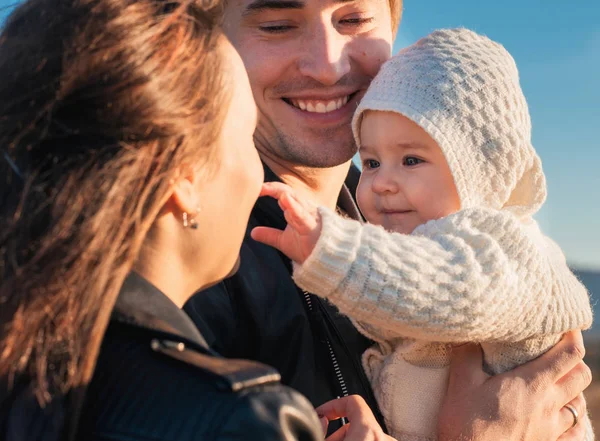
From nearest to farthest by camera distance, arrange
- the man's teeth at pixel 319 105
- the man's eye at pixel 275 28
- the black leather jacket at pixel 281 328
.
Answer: the black leather jacket at pixel 281 328 → the man's eye at pixel 275 28 → the man's teeth at pixel 319 105

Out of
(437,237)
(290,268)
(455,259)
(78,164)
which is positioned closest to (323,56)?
(290,268)

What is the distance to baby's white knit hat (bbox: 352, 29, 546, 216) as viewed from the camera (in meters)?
2.98

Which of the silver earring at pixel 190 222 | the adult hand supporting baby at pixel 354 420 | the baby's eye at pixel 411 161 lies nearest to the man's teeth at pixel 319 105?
the baby's eye at pixel 411 161

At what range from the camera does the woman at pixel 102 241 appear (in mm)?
1576

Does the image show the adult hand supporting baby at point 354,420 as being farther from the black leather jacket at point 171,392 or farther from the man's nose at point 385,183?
the man's nose at point 385,183

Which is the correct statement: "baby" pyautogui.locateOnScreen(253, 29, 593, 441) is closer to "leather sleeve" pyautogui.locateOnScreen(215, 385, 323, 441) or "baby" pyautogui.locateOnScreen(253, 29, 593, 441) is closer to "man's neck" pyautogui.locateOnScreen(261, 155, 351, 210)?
"man's neck" pyautogui.locateOnScreen(261, 155, 351, 210)

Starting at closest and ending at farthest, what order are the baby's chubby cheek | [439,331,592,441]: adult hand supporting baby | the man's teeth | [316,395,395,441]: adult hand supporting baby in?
1. [316,395,395,441]: adult hand supporting baby
2. [439,331,592,441]: adult hand supporting baby
3. the baby's chubby cheek
4. the man's teeth

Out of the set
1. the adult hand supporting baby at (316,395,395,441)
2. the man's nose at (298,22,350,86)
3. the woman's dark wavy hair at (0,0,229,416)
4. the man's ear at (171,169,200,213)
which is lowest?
the adult hand supporting baby at (316,395,395,441)

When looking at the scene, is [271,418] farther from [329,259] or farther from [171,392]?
[329,259]

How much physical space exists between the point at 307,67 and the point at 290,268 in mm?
1017

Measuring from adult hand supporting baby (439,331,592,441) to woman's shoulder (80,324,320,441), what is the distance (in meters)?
1.26

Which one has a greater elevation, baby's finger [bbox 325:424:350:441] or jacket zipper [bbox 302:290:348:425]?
baby's finger [bbox 325:424:350:441]

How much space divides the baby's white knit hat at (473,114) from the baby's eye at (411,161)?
5.6 inches

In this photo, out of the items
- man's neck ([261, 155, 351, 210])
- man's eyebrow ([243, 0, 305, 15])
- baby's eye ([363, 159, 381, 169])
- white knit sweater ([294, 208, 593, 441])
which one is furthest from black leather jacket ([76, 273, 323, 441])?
man's eyebrow ([243, 0, 305, 15])
